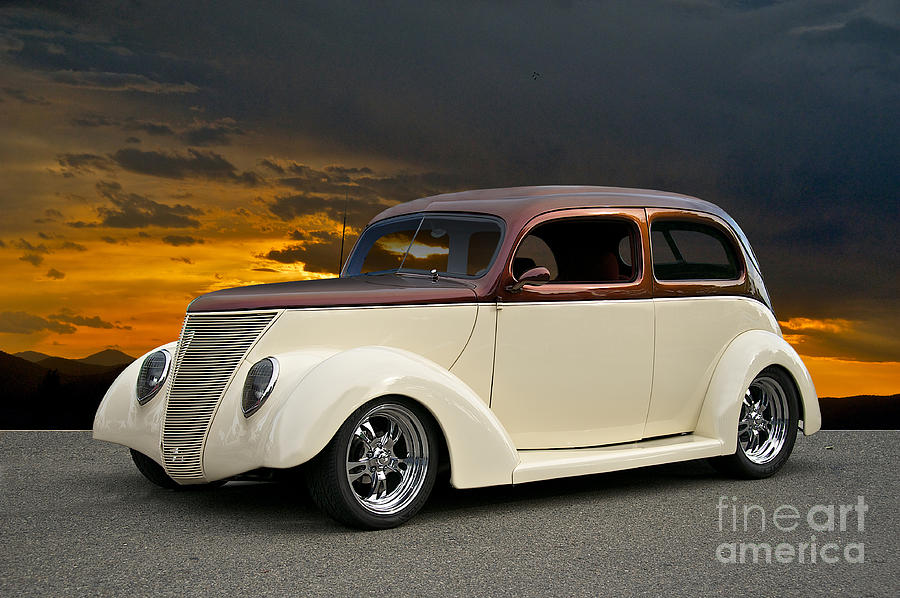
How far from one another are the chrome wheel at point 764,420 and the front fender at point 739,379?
192 millimetres

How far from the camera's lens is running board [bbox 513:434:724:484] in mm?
6613

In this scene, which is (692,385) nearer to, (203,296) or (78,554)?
(203,296)

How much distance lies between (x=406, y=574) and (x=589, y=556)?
1114 mm

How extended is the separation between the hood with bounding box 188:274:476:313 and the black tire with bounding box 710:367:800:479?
9.73 ft

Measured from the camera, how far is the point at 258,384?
19.6 feet

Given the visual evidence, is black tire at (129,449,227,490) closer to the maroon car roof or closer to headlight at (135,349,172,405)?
headlight at (135,349,172,405)

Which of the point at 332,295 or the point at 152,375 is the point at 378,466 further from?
the point at 152,375

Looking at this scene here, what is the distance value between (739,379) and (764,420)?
66 cm

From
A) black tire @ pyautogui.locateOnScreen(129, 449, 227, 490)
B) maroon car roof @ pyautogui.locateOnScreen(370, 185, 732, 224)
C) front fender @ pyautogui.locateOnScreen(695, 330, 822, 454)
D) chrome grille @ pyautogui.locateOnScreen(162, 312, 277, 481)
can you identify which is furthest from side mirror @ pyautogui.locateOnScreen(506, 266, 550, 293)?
black tire @ pyautogui.locateOnScreen(129, 449, 227, 490)

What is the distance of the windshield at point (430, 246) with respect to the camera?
712cm

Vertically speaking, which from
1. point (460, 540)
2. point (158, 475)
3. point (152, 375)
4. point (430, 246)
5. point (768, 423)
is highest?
point (430, 246)

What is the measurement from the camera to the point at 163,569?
5.17 m

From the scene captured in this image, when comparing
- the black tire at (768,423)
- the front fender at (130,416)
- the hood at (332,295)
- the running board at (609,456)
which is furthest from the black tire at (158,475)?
the black tire at (768,423)

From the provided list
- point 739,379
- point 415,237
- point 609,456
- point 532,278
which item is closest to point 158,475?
point 415,237
